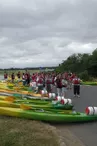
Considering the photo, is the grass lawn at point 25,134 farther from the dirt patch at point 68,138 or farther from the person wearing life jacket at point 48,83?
the person wearing life jacket at point 48,83

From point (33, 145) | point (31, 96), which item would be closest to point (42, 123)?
point (33, 145)

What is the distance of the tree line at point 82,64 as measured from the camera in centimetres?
7262

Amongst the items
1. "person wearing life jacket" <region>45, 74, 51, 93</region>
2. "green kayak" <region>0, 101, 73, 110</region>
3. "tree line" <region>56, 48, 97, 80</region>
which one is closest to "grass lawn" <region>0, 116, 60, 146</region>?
"green kayak" <region>0, 101, 73, 110</region>

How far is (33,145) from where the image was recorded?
7.93m

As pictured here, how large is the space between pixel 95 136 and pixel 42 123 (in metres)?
2.45

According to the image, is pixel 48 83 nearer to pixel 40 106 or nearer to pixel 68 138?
pixel 40 106

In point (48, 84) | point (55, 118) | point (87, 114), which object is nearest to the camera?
point (55, 118)

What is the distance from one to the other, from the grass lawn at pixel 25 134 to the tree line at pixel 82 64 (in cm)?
4273

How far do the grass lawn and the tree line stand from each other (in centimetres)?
4273

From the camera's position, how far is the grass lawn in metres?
8.12

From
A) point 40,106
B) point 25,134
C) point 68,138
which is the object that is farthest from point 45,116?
point 25,134

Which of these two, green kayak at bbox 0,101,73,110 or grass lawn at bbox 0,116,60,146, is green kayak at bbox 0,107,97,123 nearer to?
grass lawn at bbox 0,116,60,146

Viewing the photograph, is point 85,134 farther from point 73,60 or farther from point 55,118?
point 73,60

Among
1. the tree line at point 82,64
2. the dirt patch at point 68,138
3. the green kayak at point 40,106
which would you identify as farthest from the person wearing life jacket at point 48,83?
the tree line at point 82,64
